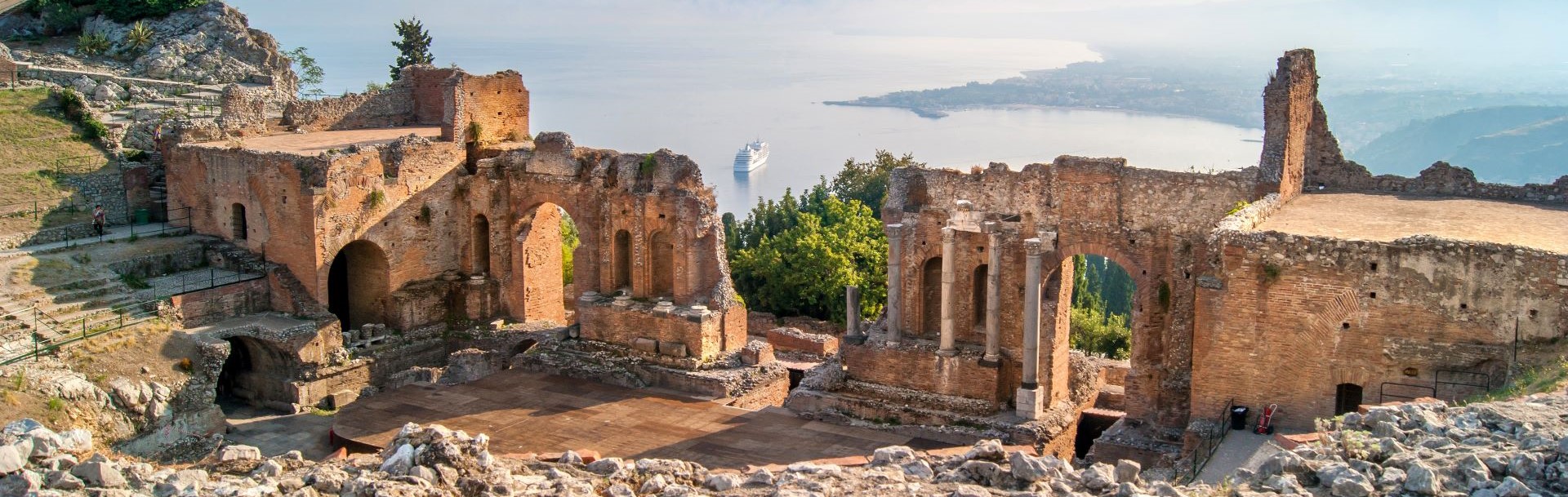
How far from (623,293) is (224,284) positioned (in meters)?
7.85

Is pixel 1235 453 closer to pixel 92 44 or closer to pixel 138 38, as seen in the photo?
pixel 138 38

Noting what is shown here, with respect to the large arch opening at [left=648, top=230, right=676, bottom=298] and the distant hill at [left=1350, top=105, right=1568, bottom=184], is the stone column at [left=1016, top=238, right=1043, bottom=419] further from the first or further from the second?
the distant hill at [left=1350, top=105, right=1568, bottom=184]

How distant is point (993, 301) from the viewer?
24016 millimetres

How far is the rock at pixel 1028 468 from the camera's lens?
535 inches

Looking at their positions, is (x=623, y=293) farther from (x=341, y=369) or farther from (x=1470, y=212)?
(x=1470, y=212)

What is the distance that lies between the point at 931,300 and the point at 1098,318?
1261 centimetres

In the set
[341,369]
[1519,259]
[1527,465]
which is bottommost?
[341,369]

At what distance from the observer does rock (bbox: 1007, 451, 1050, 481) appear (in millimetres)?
13594

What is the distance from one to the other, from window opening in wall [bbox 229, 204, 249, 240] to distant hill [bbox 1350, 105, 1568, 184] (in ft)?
183

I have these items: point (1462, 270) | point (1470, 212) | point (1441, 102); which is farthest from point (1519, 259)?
point (1441, 102)

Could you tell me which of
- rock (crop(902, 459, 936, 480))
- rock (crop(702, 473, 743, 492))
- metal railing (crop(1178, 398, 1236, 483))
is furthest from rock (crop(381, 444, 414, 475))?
metal railing (crop(1178, 398, 1236, 483))

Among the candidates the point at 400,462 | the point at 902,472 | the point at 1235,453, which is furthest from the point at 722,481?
the point at 1235,453

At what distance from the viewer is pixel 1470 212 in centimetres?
2227

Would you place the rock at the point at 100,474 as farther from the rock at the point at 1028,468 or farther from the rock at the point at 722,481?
the rock at the point at 1028,468
